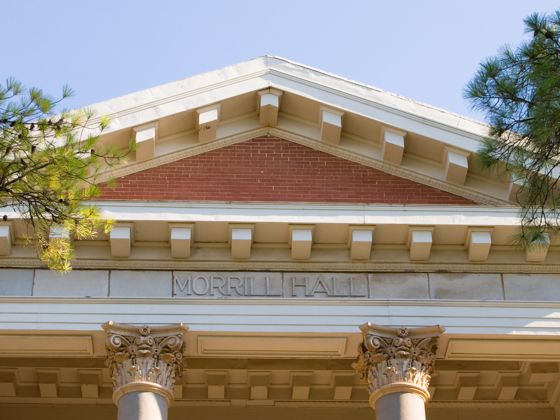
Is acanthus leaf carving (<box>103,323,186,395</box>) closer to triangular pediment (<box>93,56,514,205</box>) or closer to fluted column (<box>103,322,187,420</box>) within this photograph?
fluted column (<box>103,322,187,420</box>)

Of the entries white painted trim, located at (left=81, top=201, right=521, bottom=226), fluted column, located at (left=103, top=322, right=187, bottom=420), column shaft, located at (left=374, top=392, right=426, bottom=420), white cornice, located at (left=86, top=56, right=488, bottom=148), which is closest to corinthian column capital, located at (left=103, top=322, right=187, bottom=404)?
fluted column, located at (left=103, top=322, right=187, bottom=420)

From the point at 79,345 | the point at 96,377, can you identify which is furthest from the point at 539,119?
the point at 96,377

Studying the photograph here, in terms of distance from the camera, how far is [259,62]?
21.5 meters

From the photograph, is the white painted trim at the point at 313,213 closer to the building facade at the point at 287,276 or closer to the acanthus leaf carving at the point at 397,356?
the building facade at the point at 287,276

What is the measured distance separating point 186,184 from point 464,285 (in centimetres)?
409

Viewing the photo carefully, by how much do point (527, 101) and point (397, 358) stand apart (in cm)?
555

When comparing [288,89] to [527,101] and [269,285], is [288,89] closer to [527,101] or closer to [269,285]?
[269,285]

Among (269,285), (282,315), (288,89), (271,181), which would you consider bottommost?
(282,315)

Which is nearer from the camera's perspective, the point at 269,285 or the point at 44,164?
the point at 44,164

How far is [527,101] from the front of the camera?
14.3 m

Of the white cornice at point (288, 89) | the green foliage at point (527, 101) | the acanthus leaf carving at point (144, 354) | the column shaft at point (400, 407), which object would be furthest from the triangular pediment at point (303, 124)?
the green foliage at point (527, 101)

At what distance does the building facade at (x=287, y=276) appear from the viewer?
19.2 m

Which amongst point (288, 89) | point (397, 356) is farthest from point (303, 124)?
point (397, 356)

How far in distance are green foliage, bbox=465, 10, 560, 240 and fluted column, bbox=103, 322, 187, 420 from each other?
5671 mm
